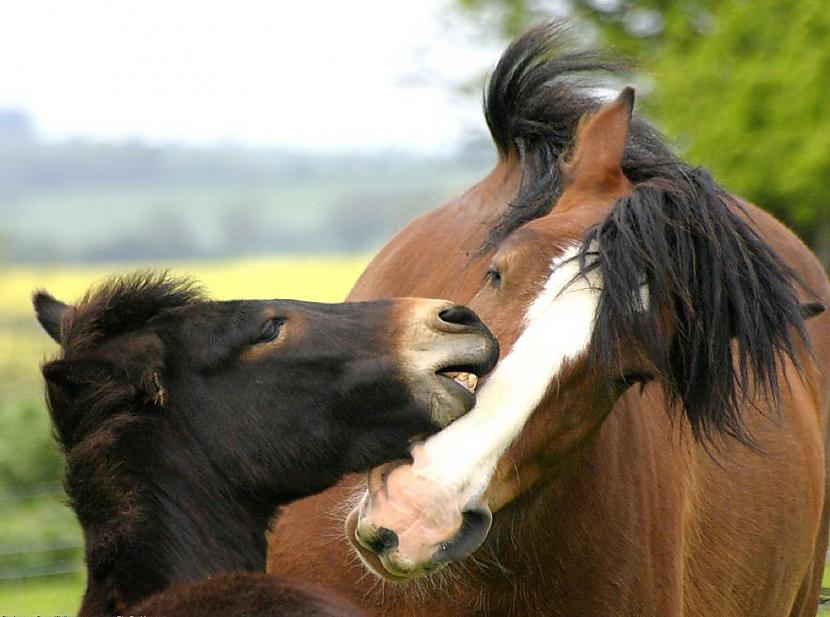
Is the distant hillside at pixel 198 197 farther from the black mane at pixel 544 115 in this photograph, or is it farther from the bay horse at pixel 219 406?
the bay horse at pixel 219 406

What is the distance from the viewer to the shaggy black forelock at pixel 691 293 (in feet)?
10.2

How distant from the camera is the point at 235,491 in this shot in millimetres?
3352

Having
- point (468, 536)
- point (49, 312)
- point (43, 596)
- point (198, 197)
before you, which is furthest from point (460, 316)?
point (198, 197)

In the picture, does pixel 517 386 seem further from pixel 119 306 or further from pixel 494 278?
pixel 119 306

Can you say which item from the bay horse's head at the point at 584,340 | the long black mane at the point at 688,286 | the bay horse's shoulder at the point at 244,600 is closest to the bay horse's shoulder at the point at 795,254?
the long black mane at the point at 688,286

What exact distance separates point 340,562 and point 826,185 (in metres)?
12.8

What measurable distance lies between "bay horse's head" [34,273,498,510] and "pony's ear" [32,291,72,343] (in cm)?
23

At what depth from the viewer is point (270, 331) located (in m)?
3.41

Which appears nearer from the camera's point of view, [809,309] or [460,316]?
[460,316]

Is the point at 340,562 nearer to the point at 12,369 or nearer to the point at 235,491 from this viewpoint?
the point at 235,491

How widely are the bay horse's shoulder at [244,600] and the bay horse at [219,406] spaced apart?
1.12ft

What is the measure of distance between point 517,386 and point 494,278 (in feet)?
1.41

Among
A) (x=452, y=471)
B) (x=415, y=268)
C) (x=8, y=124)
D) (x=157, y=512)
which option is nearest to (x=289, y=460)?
(x=157, y=512)

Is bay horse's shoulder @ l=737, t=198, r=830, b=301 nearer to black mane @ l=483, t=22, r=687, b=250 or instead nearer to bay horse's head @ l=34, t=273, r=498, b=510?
black mane @ l=483, t=22, r=687, b=250
